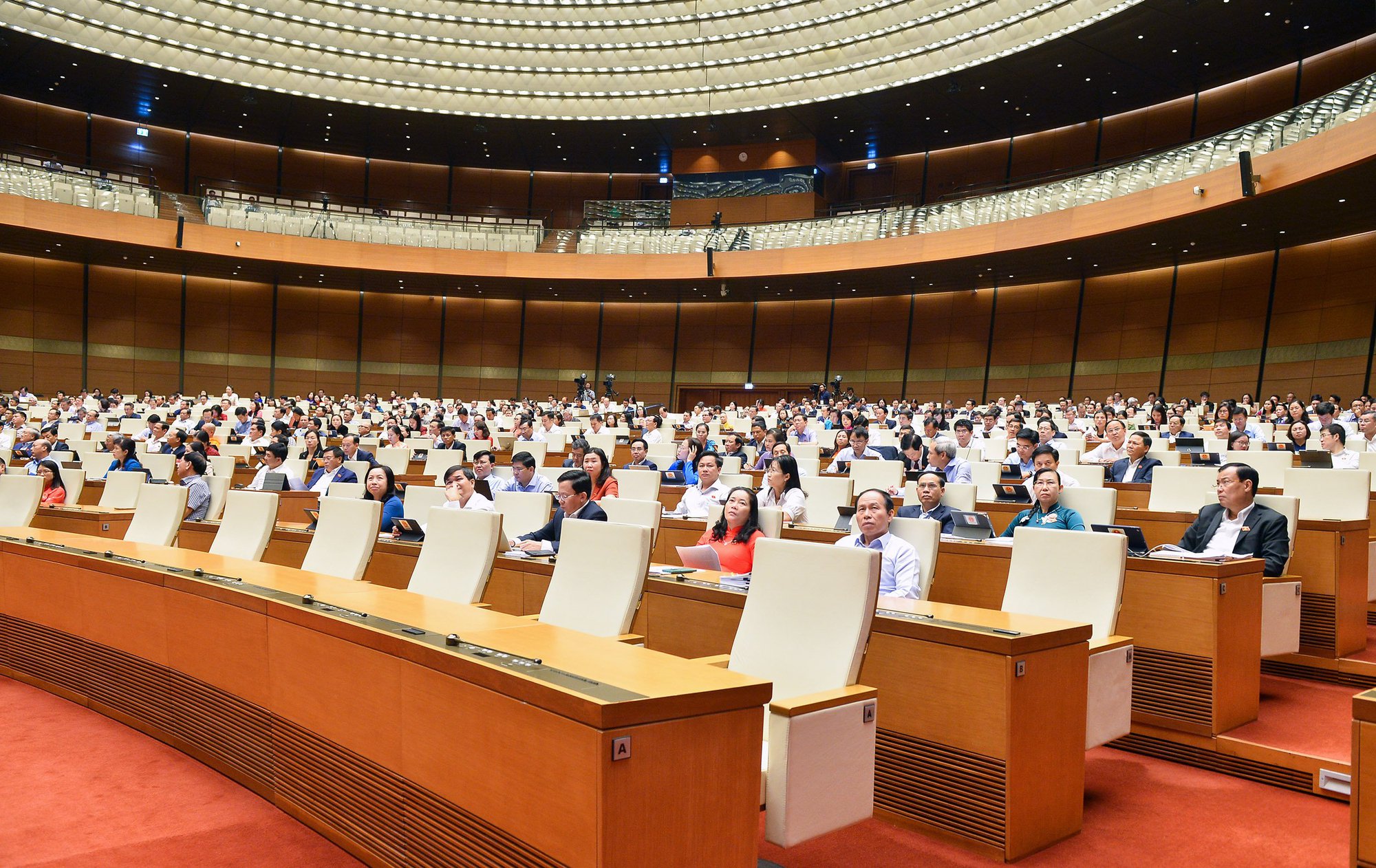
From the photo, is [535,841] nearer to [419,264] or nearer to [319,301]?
Answer: [419,264]

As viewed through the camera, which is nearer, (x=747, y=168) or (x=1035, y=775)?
(x=1035, y=775)

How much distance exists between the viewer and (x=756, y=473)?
8062 millimetres

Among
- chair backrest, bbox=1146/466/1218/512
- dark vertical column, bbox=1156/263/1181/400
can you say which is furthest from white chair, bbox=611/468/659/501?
dark vertical column, bbox=1156/263/1181/400

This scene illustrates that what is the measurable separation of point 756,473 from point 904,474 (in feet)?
4.61

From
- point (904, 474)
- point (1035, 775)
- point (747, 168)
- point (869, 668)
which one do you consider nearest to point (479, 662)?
point (869, 668)

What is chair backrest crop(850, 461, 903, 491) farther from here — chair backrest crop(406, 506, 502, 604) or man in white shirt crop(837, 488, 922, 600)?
chair backrest crop(406, 506, 502, 604)

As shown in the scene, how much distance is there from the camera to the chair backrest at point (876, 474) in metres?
6.95

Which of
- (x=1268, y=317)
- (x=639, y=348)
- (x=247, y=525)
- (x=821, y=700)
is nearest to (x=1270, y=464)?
(x=821, y=700)

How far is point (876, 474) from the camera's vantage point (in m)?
7.13

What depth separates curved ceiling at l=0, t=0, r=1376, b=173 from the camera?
48.6 ft

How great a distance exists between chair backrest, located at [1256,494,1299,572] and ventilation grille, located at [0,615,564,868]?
373cm

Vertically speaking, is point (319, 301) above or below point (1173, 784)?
above

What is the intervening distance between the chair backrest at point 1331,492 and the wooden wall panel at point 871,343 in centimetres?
1627

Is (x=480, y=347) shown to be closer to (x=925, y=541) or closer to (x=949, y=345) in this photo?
(x=949, y=345)
